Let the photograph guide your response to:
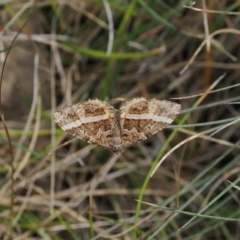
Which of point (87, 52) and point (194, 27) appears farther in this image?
point (194, 27)

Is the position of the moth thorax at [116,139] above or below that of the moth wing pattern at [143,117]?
below

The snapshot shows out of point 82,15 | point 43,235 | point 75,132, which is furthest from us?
point 82,15

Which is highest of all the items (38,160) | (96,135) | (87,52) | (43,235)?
(87,52)

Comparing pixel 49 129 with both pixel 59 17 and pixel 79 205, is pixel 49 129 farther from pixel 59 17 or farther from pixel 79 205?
pixel 59 17

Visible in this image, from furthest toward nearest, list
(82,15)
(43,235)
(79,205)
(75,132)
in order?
(82,15), (79,205), (43,235), (75,132)

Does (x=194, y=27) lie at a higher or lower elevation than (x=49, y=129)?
higher

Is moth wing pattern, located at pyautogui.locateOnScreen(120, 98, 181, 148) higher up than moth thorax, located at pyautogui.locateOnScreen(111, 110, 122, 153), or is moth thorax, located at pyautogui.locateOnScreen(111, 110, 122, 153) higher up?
moth wing pattern, located at pyautogui.locateOnScreen(120, 98, 181, 148)

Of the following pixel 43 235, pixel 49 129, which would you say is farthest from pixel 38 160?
pixel 43 235
